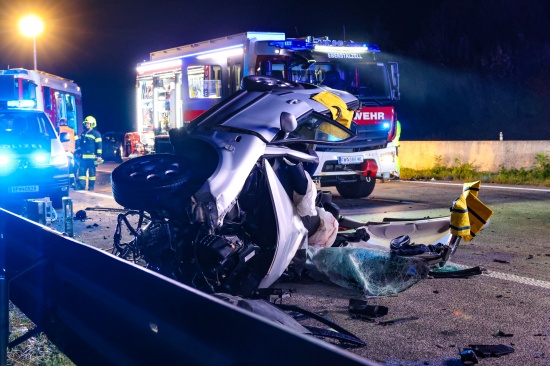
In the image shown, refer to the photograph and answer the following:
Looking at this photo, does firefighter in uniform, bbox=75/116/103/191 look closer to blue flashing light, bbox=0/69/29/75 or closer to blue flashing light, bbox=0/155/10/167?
blue flashing light, bbox=0/155/10/167

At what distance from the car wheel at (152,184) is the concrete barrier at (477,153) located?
14.2 m

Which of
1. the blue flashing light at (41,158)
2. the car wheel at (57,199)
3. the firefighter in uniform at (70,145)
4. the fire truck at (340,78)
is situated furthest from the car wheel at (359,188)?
the firefighter in uniform at (70,145)

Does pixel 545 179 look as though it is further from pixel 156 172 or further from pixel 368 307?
pixel 156 172

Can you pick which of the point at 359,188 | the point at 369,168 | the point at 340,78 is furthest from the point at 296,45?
the point at 359,188

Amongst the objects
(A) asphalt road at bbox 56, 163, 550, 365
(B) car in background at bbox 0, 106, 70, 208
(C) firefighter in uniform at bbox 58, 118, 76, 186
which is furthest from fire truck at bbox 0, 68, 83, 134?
(A) asphalt road at bbox 56, 163, 550, 365

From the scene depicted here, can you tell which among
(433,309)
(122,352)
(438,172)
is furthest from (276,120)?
(438,172)

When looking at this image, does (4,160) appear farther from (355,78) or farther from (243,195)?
(243,195)

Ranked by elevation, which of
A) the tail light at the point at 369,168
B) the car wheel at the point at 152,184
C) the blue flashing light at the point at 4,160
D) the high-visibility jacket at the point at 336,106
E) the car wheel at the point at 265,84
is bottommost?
the tail light at the point at 369,168

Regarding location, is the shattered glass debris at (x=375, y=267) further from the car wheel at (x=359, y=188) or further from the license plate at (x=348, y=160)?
the car wheel at (x=359, y=188)

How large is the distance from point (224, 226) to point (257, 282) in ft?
1.58

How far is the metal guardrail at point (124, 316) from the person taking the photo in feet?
6.27

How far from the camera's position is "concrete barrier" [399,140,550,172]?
1753cm

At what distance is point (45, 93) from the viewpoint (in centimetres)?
2598

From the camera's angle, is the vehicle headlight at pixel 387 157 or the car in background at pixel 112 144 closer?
the vehicle headlight at pixel 387 157
